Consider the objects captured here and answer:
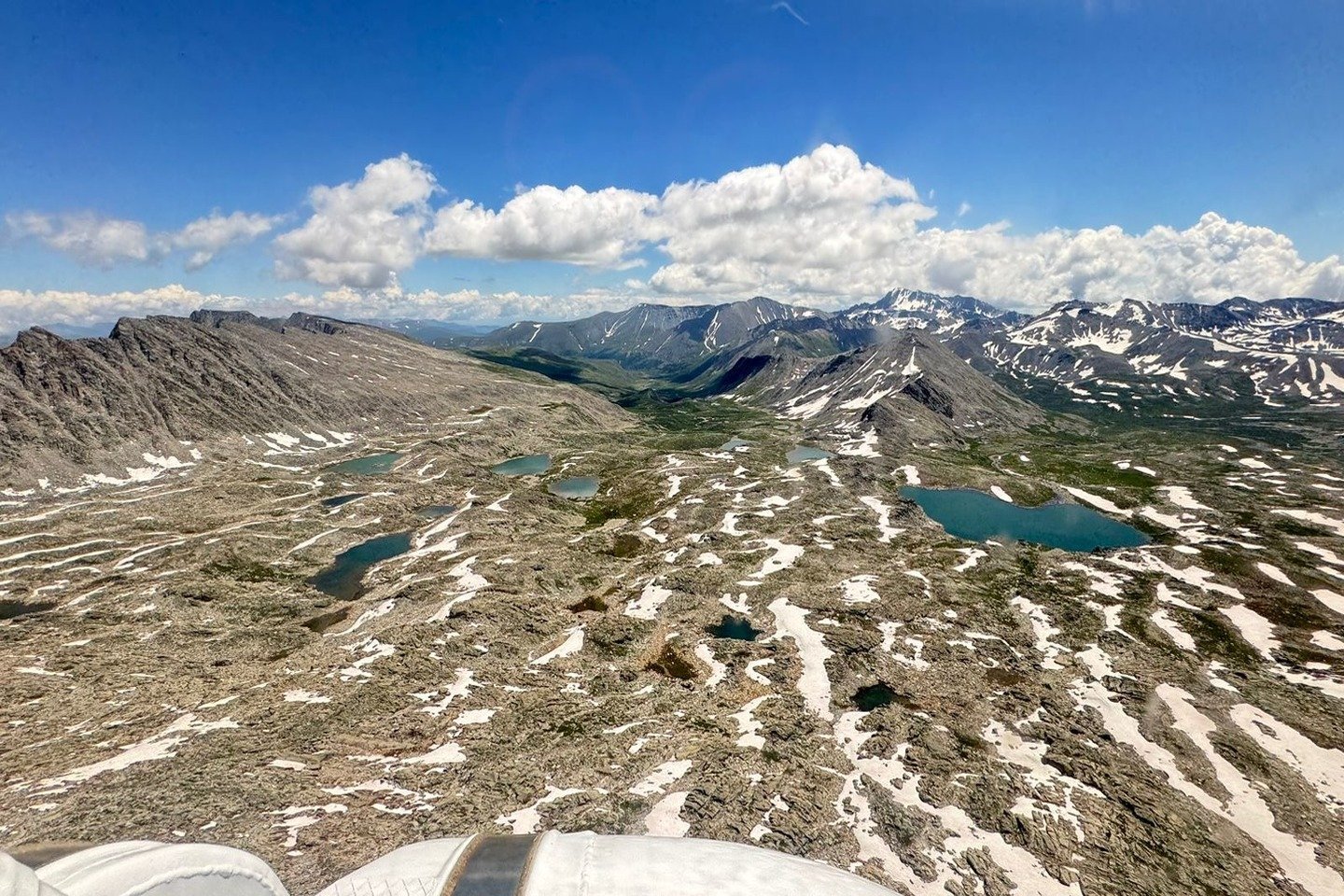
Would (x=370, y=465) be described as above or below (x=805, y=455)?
above

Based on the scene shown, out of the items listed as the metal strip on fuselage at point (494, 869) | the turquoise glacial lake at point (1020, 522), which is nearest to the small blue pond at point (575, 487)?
the turquoise glacial lake at point (1020, 522)

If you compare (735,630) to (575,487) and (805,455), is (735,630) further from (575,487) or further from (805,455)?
(805,455)

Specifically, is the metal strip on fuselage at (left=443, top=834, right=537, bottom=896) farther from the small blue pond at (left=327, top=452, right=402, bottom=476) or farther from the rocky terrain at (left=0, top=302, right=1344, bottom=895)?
the small blue pond at (left=327, top=452, right=402, bottom=476)

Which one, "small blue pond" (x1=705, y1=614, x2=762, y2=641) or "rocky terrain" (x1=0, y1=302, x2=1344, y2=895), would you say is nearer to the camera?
"rocky terrain" (x1=0, y1=302, x2=1344, y2=895)

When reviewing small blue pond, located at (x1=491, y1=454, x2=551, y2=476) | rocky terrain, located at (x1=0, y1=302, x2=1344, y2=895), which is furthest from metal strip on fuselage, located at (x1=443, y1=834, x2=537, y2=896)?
small blue pond, located at (x1=491, y1=454, x2=551, y2=476)

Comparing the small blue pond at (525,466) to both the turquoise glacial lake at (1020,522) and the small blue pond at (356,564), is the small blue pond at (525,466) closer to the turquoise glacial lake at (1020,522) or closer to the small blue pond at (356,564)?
the small blue pond at (356,564)

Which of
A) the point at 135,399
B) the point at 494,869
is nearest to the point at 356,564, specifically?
the point at 494,869

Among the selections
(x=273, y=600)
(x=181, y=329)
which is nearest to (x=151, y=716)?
(x=273, y=600)
